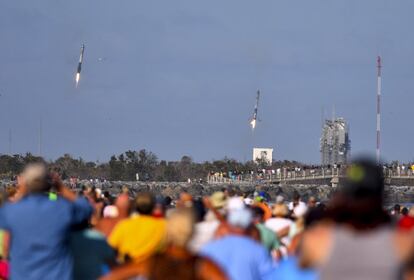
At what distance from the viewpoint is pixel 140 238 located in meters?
10.9

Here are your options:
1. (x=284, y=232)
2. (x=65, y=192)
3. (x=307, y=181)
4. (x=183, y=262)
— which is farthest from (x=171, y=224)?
(x=307, y=181)

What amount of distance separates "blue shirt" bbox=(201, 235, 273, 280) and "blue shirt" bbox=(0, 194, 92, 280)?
48.2 inches

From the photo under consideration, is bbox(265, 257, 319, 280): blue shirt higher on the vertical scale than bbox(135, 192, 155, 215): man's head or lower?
lower

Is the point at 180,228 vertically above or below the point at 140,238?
above

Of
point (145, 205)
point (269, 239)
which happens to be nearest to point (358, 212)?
point (145, 205)

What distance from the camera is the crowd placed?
696 cm

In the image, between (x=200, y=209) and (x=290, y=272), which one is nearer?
(x=290, y=272)

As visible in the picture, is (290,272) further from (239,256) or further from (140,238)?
(140,238)

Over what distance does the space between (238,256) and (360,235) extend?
359cm

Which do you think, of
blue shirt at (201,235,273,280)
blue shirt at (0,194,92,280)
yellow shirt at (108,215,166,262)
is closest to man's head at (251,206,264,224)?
yellow shirt at (108,215,166,262)

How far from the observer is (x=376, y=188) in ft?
22.8

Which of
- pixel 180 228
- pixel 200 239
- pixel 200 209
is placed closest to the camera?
pixel 180 228

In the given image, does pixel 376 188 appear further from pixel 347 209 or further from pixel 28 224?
pixel 28 224

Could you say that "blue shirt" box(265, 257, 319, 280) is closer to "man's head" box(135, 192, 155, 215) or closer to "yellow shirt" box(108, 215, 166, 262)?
"yellow shirt" box(108, 215, 166, 262)
